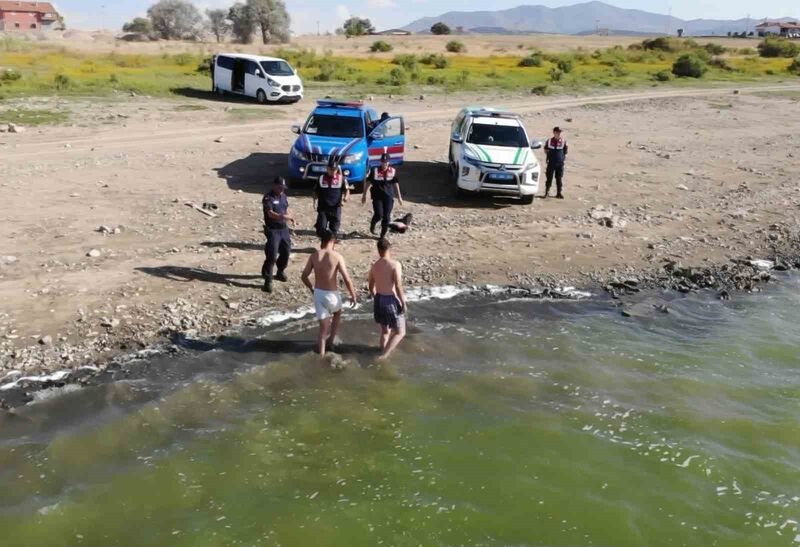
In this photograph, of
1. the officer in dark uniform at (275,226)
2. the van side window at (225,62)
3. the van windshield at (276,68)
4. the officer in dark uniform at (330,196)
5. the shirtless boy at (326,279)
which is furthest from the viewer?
→ the van side window at (225,62)

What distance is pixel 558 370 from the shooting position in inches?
378

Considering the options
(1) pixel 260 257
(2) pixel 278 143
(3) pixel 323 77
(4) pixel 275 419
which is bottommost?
(4) pixel 275 419

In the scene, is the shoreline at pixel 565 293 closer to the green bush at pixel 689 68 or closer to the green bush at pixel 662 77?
the green bush at pixel 662 77

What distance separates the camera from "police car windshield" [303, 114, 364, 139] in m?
16.5

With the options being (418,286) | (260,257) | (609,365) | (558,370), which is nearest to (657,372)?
(609,365)

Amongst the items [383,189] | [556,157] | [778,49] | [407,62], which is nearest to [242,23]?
[407,62]

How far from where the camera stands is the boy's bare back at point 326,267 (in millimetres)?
8922

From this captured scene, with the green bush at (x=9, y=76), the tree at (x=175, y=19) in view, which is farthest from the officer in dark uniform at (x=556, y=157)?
the tree at (x=175, y=19)

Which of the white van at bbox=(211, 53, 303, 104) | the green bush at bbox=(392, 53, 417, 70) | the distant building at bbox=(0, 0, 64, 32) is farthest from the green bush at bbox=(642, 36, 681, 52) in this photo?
the distant building at bbox=(0, 0, 64, 32)

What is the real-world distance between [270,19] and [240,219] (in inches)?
2892

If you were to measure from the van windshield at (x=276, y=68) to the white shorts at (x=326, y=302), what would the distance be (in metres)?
23.2

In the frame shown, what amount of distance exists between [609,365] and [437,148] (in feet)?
43.6

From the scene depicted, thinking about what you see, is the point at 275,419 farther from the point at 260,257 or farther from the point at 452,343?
the point at 260,257

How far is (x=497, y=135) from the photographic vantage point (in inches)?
650
